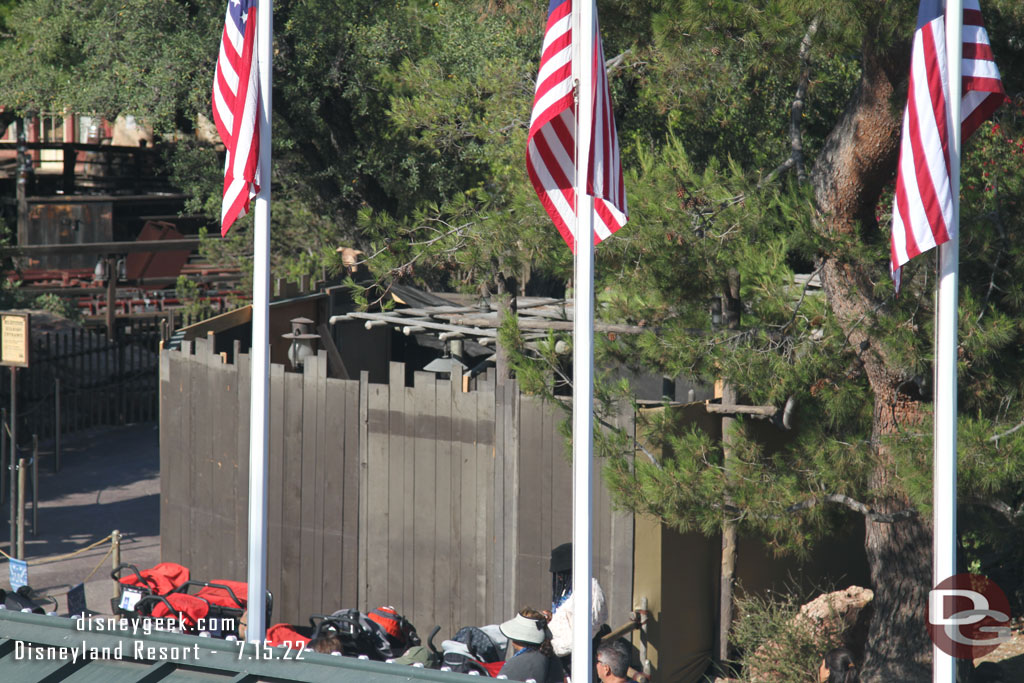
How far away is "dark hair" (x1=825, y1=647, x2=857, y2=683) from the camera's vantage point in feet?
25.5

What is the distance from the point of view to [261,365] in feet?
21.6

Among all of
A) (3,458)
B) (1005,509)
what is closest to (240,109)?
(1005,509)

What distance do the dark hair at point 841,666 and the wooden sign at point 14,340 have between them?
868 centimetres

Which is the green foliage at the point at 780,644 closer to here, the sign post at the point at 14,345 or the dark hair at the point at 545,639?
the dark hair at the point at 545,639

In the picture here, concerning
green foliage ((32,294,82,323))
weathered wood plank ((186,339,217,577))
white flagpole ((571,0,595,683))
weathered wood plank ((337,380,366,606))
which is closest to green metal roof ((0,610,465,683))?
white flagpole ((571,0,595,683))

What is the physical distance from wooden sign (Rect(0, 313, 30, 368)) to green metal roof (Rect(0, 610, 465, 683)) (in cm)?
713

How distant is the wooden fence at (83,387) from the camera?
18109mm

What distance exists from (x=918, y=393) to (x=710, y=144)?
6.76 m

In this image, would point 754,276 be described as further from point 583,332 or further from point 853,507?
point 583,332

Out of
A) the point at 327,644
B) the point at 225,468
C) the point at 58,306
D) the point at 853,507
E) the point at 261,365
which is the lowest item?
the point at 327,644

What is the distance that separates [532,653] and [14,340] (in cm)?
746

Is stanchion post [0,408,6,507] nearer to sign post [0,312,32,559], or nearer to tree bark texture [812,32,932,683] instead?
sign post [0,312,32,559]

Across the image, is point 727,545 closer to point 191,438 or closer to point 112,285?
point 191,438

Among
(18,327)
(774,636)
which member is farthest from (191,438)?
(774,636)
